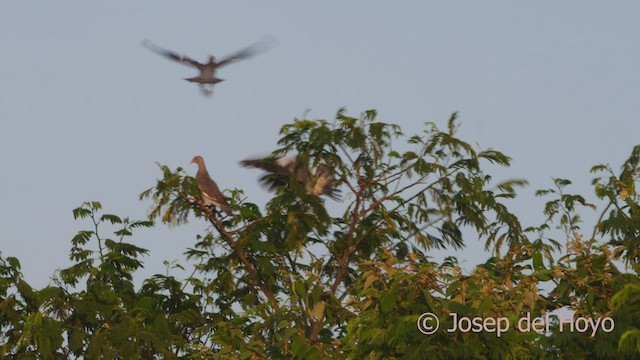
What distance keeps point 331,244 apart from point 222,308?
1.68 metres

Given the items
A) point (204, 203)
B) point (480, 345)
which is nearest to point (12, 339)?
point (204, 203)

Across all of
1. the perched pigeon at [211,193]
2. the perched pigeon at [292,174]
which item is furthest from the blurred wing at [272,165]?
the perched pigeon at [211,193]

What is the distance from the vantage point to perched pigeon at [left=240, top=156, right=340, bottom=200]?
715 inches

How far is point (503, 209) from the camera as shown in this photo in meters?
18.3

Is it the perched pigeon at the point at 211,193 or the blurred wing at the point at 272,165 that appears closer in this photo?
the perched pigeon at the point at 211,193

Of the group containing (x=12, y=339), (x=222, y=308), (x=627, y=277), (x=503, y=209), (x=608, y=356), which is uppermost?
(x=503, y=209)

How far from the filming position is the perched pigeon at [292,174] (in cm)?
1817

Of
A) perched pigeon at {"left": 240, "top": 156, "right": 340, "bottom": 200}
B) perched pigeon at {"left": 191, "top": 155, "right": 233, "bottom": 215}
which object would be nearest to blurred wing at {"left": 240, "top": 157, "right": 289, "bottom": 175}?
perched pigeon at {"left": 240, "top": 156, "right": 340, "bottom": 200}

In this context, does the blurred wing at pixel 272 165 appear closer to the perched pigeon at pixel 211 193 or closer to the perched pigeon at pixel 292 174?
the perched pigeon at pixel 292 174

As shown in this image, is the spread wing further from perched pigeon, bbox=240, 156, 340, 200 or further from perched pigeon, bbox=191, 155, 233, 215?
perched pigeon, bbox=191, 155, 233, 215

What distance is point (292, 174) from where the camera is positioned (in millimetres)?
18062

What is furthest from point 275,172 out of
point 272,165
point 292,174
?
point 292,174

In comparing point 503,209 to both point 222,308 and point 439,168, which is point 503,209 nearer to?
point 439,168

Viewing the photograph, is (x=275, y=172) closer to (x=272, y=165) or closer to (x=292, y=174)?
(x=272, y=165)
